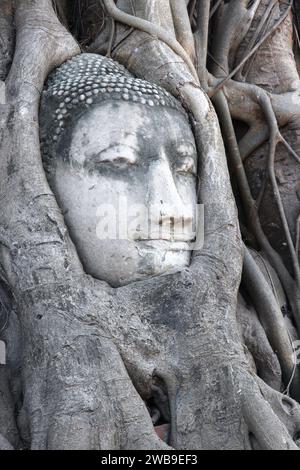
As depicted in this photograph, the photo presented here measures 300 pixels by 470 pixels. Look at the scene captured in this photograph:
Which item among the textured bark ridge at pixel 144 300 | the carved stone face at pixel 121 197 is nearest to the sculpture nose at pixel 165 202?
the carved stone face at pixel 121 197

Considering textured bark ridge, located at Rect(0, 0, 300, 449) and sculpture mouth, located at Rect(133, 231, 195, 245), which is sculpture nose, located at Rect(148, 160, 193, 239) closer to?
sculpture mouth, located at Rect(133, 231, 195, 245)

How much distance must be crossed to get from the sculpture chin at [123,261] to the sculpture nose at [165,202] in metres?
0.07

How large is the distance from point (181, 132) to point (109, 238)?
1.42ft

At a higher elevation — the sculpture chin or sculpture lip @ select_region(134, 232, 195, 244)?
sculpture lip @ select_region(134, 232, 195, 244)

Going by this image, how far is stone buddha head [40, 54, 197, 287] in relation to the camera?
94.3 inches

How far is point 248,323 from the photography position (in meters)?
2.76

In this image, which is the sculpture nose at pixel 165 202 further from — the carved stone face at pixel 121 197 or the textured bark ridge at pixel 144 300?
Answer: the textured bark ridge at pixel 144 300

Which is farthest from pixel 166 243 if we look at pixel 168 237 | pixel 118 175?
pixel 118 175

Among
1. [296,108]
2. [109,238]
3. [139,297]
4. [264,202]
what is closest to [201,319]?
[139,297]

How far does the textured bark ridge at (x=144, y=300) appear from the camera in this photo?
214cm

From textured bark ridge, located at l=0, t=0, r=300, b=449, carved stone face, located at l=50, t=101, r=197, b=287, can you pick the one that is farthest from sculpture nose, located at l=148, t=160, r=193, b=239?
textured bark ridge, located at l=0, t=0, r=300, b=449

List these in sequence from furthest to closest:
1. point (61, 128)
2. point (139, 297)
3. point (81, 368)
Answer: point (61, 128) → point (139, 297) → point (81, 368)

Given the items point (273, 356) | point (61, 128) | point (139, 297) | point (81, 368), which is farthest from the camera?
point (273, 356)

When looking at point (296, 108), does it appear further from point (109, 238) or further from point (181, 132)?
point (109, 238)
